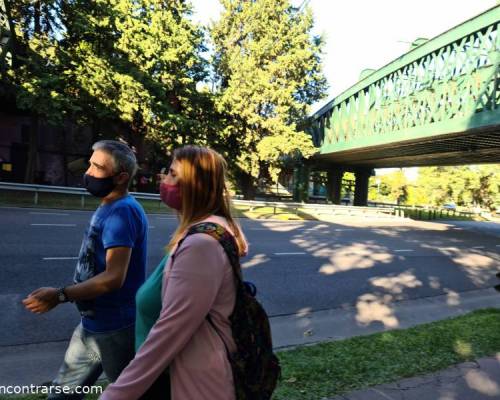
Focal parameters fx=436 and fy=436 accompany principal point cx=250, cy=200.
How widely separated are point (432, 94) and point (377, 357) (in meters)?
18.4

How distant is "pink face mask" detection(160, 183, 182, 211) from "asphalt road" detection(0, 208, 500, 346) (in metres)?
3.58

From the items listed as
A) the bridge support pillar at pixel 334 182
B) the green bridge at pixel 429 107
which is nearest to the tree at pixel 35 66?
the green bridge at pixel 429 107

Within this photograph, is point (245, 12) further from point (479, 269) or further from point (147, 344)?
point (147, 344)

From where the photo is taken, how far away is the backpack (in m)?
1.56

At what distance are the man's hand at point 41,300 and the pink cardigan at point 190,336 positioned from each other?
88cm

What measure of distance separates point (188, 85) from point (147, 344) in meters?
24.5

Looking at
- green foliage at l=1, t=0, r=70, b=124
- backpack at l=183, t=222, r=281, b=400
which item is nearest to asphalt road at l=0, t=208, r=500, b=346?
backpack at l=183, t=222, r=281, b=400

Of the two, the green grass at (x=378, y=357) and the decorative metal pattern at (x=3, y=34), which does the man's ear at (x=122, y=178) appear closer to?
the green grass at (x=378, y=357)

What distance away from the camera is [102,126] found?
89.0 feet

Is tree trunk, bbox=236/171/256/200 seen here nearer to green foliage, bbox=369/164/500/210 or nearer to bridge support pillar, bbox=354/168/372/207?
bridge support pillar, bbox=354/168/372/207

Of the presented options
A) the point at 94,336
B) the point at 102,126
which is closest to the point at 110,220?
the point at 94,336

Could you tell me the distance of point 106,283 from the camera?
2.25m

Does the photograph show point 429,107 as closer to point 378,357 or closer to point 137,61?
point 137,61

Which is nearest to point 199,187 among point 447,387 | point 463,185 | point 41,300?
point 41,300
